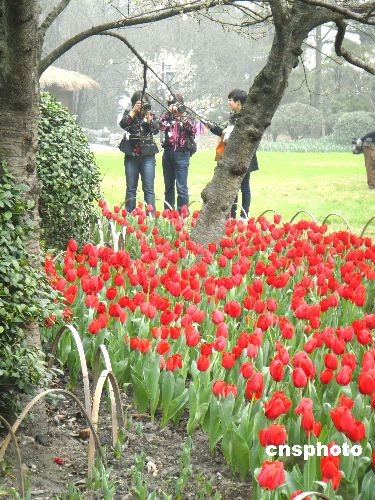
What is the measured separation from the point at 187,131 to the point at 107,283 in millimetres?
5110

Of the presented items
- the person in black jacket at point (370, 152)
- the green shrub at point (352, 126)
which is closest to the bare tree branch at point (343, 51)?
the person in black jacket at point (370, 152)

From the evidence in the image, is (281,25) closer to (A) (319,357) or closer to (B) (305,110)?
(A) (319,357)

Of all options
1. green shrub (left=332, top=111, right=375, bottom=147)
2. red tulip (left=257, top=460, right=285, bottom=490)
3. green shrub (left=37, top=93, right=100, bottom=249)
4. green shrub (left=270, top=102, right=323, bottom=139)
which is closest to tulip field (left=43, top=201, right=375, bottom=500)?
red tulip (left=257, top=460, right=285, bottom=490)

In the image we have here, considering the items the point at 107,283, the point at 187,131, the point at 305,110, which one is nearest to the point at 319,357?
the point at 107,283

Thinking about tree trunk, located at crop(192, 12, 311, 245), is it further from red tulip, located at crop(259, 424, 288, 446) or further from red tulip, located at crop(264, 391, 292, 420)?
red tulip, located at crop(259, 424, 288, 446)

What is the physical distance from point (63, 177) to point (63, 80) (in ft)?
108

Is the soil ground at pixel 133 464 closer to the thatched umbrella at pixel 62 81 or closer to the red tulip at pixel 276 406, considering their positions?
the red tulip at pixel 276 406

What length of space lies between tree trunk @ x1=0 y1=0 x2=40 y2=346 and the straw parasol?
34.4 meters

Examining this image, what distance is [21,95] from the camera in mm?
3488

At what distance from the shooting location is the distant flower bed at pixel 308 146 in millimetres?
36938

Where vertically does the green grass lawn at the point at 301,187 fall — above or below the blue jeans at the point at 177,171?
below

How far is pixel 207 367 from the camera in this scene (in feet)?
11.4

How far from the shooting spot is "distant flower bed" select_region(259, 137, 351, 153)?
121 feet
